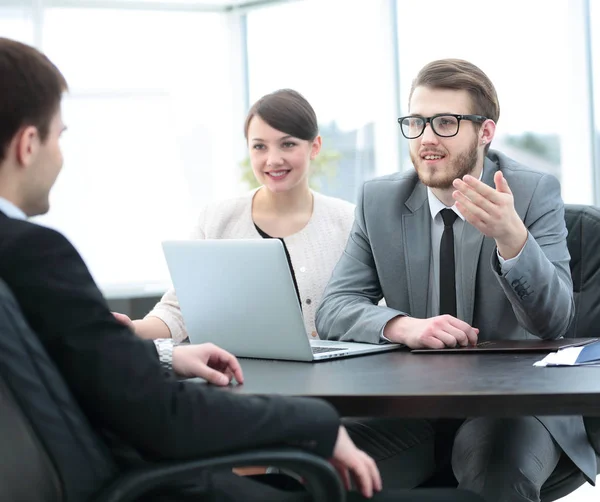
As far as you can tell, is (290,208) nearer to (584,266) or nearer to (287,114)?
(287,114)

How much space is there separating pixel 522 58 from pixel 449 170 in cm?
333

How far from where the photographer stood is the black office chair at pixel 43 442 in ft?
3.98

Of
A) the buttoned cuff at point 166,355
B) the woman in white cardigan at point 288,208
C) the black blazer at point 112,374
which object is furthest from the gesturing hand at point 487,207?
the woman in white cardigan at point 288,208

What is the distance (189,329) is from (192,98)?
4.78 metres

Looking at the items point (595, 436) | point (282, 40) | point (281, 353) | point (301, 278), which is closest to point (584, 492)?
point (301, 278)

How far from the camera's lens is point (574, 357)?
68.5 inches

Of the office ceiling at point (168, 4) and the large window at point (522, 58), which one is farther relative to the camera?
the office ceiling at point (168, 4)

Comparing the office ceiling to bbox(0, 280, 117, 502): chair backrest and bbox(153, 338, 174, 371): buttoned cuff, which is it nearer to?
bbox(153, 338, 174, 371): buttoned cuff

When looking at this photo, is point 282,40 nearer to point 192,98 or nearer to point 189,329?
point 192,98

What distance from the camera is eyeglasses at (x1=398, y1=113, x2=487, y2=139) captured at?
248 cm

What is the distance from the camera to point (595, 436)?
2004mm

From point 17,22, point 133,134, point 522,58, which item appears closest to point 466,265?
point 522,58

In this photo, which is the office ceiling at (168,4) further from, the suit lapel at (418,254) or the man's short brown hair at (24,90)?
the man's short brown hair at (24,90)

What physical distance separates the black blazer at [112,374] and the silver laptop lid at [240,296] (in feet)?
1.82
